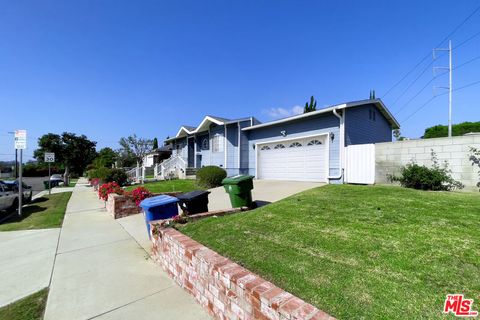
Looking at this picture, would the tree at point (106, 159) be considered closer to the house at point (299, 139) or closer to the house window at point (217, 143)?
the house at point (299, 139)

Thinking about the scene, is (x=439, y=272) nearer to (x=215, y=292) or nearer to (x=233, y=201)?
(x=215, y=292)

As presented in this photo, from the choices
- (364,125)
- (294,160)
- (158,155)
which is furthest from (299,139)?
(158,155)

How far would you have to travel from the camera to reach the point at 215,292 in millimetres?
2793

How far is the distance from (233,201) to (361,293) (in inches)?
186

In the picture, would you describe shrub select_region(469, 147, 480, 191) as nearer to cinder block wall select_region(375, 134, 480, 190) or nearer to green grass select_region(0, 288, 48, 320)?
cinder block wall select_region(375, 134, 480, 190)

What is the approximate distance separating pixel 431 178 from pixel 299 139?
6057mm

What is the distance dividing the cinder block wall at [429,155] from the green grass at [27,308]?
1073 centimetres

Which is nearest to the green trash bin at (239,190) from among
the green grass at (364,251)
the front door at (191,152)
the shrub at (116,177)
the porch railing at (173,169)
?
the green grass at (364,251)

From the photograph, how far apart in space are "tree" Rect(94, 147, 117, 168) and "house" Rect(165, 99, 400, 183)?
21.9m

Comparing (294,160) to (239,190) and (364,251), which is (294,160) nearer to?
(239,190)

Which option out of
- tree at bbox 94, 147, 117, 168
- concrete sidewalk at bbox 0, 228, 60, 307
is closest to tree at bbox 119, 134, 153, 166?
tree at bbox 94, 147, 117, 168

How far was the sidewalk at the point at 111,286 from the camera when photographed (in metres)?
3.01

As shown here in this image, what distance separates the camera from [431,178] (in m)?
8.12

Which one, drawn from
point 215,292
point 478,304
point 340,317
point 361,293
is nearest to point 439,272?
point 478,304
